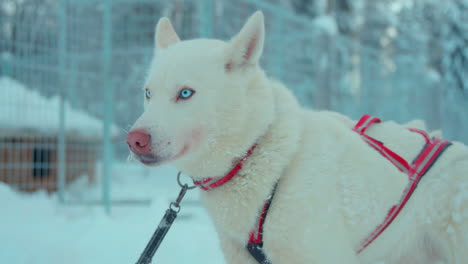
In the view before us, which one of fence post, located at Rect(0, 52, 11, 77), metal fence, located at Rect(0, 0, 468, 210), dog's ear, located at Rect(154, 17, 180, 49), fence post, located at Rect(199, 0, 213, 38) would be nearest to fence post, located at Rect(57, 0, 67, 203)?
metal fence, located at Rect(0, 0, 468, 210)

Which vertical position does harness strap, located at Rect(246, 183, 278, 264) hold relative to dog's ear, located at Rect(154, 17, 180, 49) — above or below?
below

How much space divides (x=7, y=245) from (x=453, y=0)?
8.55 m

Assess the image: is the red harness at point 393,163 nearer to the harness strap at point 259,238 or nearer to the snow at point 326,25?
the harness strap at point 259,238

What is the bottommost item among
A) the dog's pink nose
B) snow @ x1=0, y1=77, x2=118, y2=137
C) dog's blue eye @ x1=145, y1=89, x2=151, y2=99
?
snow @ x1=0, y1=77, x2=118, y2=137

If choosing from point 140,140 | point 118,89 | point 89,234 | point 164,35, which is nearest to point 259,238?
point 140,140

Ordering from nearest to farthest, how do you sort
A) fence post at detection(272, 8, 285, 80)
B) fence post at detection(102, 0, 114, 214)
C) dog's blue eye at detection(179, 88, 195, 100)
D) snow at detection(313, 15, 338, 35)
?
dog's blue eye at detection(179, 88, 195, 100), fence post at detection(102, 0, 114, 214), fence post at detection(272, 8, 285, 80), snow at detection(313, 15, 338, 35)

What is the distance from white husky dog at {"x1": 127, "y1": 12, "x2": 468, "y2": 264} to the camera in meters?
1.54

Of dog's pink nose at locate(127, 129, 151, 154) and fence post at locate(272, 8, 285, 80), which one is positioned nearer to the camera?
dog's pink nose at locate(127, 129, 151, 154)

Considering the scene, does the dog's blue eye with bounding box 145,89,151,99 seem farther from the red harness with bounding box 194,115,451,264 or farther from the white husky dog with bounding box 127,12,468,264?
the red harness with bounding box 194,115,451,264

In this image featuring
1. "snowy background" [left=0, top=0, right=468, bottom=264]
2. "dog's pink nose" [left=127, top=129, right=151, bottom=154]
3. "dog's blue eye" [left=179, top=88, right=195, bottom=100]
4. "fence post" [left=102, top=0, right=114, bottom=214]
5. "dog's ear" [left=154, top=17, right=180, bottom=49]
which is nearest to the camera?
"dog's pink nose" [left=127, top=129, right=151, bottom=154]

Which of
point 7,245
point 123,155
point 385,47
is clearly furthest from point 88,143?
point 385,47

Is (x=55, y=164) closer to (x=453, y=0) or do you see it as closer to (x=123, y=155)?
(x=123, y=155)

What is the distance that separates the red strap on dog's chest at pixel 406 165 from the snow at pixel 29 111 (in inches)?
184

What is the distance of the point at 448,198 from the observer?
182 centimetres
